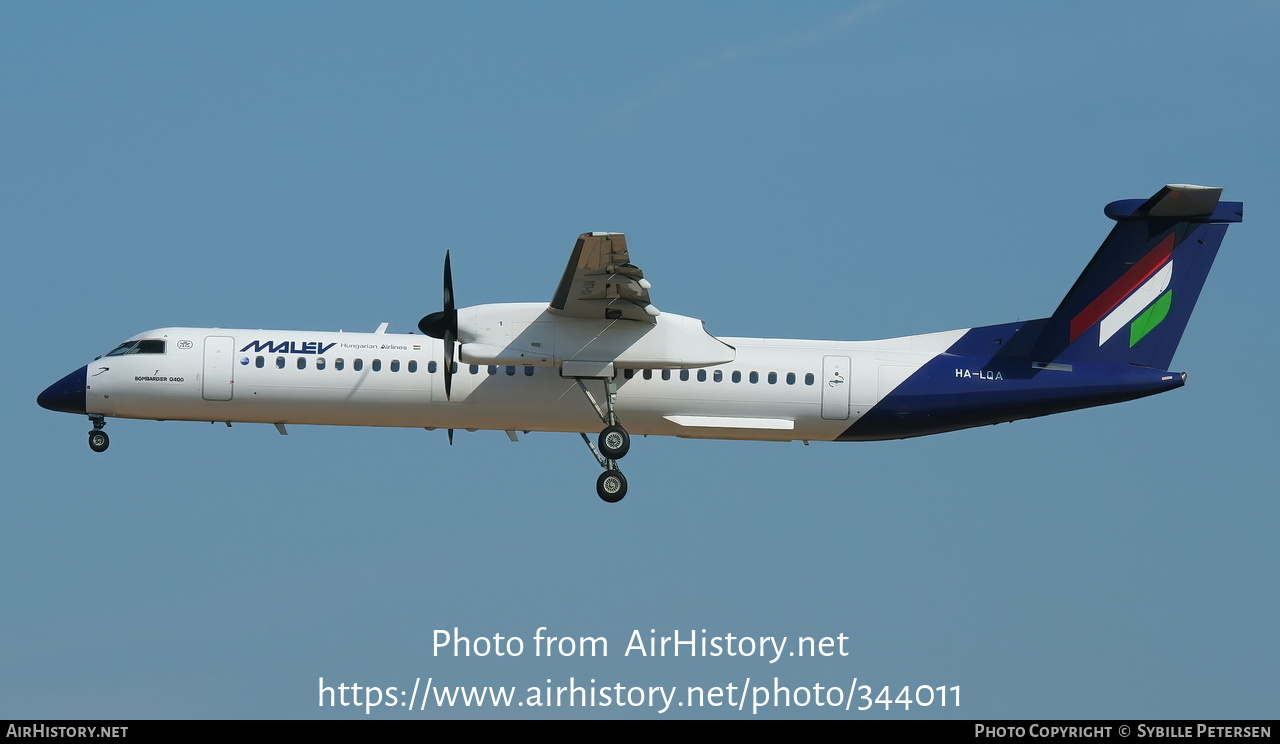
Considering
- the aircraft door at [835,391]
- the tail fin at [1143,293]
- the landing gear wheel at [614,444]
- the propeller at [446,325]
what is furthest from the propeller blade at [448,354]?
the tail fin at [1143,293]

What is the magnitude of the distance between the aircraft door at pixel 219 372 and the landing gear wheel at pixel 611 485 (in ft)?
20.8

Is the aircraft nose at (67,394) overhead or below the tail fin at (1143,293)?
below

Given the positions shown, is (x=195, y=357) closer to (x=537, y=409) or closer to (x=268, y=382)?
(x=268, y=382)

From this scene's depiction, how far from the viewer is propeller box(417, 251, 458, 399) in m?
23.0

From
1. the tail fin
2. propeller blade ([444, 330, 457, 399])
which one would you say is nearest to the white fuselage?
propeller blade ([444, 330, 457, 399])

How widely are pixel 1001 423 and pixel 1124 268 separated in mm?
3388

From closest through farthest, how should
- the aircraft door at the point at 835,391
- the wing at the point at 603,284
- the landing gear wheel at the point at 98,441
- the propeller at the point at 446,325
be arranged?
the wing at the point at 603,284, the propeller at the point at 446,325, the aircraft door at the point at 835,391, the landing gear wheel at the point at 98,441

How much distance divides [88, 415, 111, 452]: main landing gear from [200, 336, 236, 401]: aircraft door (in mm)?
2096

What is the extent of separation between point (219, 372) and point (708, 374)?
321 inches

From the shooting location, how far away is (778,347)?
80.9ft

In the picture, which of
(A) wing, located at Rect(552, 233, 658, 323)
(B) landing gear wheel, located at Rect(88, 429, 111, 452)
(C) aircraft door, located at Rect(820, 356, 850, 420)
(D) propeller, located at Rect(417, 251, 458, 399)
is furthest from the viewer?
(B) landing gear wheel, located at Rect(88, 429, 111, 452)

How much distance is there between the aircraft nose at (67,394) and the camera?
2462cm

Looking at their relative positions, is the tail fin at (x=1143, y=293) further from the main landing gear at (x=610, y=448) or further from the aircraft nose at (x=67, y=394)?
the aircraft nose at (x=67, y=394)

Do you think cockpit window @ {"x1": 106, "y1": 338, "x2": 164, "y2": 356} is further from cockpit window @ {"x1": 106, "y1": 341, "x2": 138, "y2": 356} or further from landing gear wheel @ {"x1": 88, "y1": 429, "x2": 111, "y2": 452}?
landing gear wheel @ {"x1": 88, "y1": 429, "x2": 111, "y2": 452}
